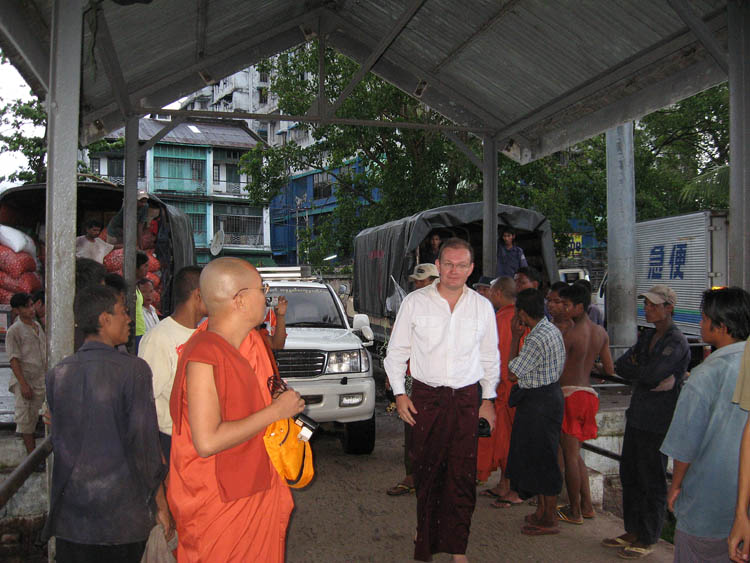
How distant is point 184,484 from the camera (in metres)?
2.50

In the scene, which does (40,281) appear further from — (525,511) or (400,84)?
(525,511)

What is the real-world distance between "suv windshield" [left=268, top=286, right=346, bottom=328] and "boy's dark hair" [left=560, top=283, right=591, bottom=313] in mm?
3518

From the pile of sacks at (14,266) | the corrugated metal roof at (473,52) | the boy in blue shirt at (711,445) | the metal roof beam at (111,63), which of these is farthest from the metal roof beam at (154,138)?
the boy in blue shirt at (711,445)

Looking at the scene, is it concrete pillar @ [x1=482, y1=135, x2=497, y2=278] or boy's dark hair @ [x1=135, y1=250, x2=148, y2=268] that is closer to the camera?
boy's dark hair @ [x1=135, y1=250, x2=148, y2=268]

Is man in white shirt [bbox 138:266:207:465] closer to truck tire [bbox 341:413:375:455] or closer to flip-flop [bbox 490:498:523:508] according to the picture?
flip-flop [bbox 490:498:523:508]

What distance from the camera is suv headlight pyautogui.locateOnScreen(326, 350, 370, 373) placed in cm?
707

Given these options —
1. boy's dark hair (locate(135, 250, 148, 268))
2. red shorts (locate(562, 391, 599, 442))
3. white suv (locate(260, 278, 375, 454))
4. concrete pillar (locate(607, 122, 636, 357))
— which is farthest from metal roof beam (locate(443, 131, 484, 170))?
red shorts (locate(562, 391, 599, 442))

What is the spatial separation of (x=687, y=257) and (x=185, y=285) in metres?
13.7

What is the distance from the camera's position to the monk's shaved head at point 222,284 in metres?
2.50

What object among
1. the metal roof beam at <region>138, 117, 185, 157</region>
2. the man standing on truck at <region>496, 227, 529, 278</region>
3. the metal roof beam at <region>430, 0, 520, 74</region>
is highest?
the metal roof beam at <region>430, 0, 520, 74</region>

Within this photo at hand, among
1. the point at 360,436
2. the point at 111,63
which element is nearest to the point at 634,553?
the point at 360,436

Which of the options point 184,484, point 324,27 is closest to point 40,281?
point 324,27

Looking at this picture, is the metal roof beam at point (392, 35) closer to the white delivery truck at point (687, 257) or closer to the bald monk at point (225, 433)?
the bald monk at point (225, 433)

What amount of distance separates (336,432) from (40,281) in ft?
14.8
